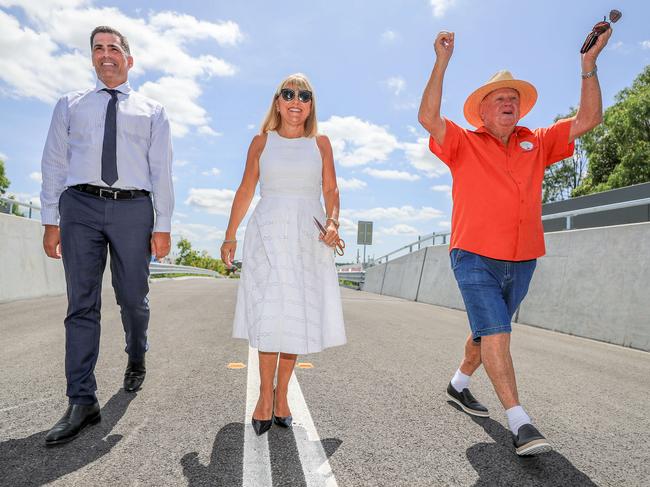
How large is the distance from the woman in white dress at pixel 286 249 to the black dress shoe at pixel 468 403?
3.22ft

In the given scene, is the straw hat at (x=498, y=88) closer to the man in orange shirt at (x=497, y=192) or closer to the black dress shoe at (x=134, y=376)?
the man in orange shirt at (x=497, y=192)

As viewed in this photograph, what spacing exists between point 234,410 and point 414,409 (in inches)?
46.6

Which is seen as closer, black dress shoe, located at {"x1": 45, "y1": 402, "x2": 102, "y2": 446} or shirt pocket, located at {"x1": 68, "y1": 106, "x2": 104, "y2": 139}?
black dress shoe, located at {"x1": 45, "y1": 402, "x2": 102, "y2": 446}

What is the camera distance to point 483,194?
3.17 metres

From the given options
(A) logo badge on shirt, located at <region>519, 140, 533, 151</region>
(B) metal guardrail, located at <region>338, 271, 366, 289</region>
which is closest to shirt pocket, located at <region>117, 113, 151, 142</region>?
(A) logo badge on shirt, located at <region>519, 140, 533, 151</region>

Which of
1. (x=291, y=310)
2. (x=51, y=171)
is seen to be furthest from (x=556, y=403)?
(x=51, y=171)

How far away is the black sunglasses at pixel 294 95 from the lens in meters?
3.22

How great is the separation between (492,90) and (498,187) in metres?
0.75

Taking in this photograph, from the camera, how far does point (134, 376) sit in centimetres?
372

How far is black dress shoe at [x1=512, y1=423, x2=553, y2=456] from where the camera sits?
258 cm

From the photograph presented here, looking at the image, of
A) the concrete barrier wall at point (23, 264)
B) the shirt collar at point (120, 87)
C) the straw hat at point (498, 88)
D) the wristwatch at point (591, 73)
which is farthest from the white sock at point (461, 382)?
the concrete barrier wall at point (23, 264)

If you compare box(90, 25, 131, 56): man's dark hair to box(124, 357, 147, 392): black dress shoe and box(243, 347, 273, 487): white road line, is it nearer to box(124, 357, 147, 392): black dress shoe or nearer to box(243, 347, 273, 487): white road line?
box(124, 357, 147, 392): black dress shoe

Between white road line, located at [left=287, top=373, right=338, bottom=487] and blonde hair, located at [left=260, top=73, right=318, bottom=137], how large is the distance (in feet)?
5.84

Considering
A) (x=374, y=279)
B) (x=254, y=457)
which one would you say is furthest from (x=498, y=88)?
(x=374, y=279)
